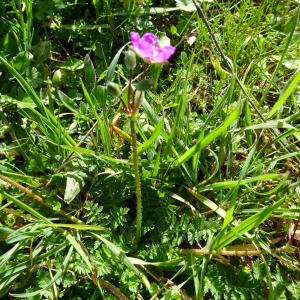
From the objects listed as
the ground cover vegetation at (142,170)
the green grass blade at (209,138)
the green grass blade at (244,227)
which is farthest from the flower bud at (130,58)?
the green grass blade at (244,227)

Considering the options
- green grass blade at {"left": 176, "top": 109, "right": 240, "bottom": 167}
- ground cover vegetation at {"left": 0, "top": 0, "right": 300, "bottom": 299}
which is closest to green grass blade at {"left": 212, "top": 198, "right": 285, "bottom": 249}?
ground cover vegetation at {"left": 0, "top": 0, "right": 300, "bottom": 299}

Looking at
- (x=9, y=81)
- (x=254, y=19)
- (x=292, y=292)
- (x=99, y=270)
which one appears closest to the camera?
(x=99, y=270)

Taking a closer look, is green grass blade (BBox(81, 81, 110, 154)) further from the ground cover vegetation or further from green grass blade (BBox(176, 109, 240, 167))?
green grass blade (BBox(176, 109, 240, 167))

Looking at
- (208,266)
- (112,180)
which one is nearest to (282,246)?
(208,266)

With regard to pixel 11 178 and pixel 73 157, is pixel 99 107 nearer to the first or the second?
pixel 73 157

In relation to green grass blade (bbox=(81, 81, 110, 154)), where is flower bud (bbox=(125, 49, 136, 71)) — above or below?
above

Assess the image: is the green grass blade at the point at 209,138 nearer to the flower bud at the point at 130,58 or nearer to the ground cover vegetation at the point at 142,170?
the ground cover vegetation at the point at 142,170
